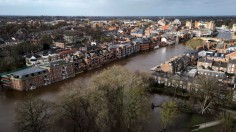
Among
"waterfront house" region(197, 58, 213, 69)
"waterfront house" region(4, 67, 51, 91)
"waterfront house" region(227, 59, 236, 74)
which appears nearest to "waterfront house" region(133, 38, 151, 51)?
"waterfront house" region(197, 58, 213, 69)

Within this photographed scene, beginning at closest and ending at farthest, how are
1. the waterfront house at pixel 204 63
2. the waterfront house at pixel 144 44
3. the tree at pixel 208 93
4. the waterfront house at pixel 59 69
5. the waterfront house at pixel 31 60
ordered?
the tree at pixel 208 93, the waterfront house at pixel 59 69, the waterfront house at pixel 204 63, the waterfront house at pixel 31 60, the waterfront house at pixel 144 44

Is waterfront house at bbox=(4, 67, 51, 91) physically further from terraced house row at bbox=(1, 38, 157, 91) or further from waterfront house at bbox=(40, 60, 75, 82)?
waterfront house at bbox=(40, 60, 75, 82)

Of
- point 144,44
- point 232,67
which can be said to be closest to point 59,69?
point 232,67

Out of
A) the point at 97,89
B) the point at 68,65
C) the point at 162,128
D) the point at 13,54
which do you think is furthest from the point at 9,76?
A: the point at 162,128

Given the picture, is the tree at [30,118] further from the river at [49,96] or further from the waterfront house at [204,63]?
the waterfront house at [204,63]

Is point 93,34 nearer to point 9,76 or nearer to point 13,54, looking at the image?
point 13,54

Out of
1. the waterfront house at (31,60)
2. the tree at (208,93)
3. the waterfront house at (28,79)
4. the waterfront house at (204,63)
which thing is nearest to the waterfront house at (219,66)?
the waterfront house at (204,63)

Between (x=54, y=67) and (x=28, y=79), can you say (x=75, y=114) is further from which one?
(x=54, y=67)
